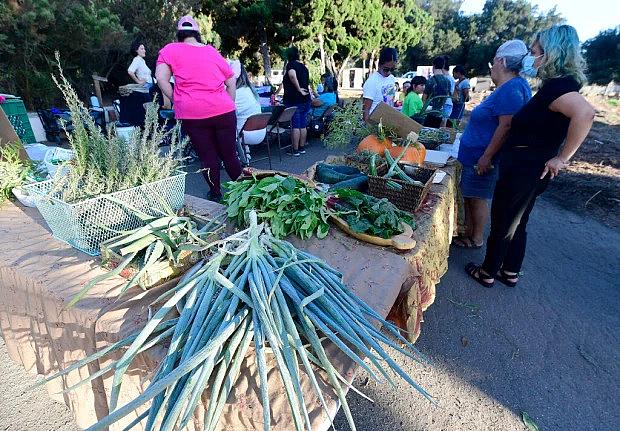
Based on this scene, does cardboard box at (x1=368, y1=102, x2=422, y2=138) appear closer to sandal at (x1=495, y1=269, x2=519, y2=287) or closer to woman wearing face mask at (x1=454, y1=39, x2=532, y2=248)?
woman wearing face mask at (x1=454, y1=39, x2=532, y2=248)

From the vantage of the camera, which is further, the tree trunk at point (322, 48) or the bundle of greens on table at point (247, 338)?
the tree trunk at point (322, 48)

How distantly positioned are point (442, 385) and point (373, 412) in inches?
19.1

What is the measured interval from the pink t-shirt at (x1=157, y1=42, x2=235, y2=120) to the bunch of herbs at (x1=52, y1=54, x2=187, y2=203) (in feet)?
4.26

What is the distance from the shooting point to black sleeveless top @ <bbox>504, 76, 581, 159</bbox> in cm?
205

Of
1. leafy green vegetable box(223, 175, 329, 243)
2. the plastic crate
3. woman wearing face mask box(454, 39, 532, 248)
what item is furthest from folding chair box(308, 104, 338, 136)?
leafy green vegetable box(223, 175, 329, 243)

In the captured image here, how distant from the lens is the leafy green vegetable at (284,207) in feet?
5.35

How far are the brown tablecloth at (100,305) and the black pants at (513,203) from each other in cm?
94

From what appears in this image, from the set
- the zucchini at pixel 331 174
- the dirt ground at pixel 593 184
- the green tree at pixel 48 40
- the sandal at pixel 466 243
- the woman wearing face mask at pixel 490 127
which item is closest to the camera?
the zucchini at pixel 331 174

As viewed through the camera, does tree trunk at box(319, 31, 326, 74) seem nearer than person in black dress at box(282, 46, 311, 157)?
No

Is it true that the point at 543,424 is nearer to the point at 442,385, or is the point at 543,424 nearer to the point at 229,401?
the point at 442,385

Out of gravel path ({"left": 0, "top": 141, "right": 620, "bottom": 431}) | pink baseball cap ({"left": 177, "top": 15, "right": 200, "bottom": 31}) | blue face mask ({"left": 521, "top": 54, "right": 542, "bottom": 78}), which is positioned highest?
pink baseball cap ({"left": 177, "top": 15, "right": 200, "bottom": 31})

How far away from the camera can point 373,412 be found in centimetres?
190

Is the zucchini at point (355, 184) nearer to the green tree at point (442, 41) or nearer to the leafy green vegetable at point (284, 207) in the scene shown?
the leafy green vegetable at point (284, 207)

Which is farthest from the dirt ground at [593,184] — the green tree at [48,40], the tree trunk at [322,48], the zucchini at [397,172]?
the tree trunk at [322,48]
